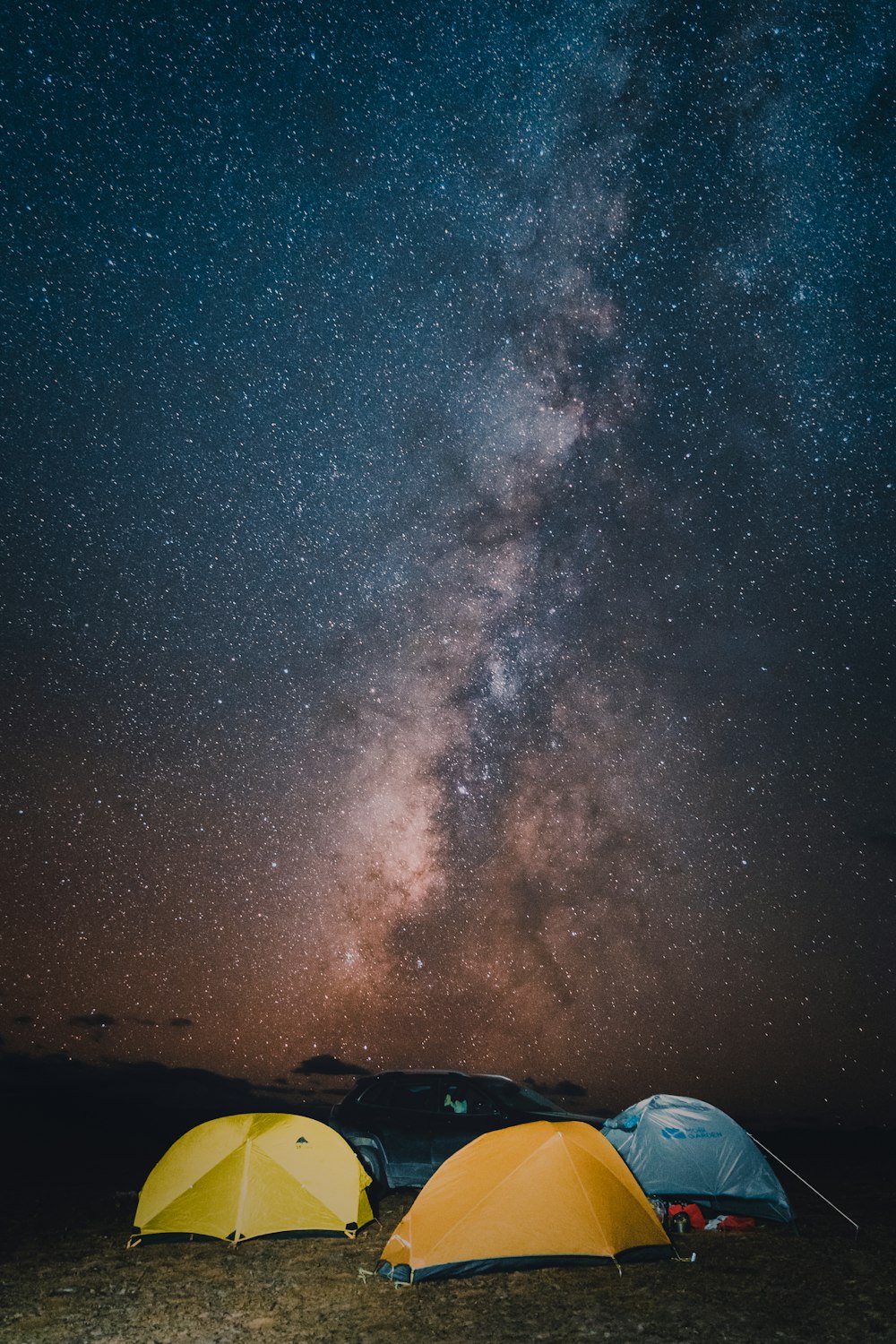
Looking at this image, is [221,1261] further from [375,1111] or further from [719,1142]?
[719,1142]

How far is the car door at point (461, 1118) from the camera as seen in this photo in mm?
8844

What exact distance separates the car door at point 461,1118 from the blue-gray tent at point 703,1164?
1.71 m

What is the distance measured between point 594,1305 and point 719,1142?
11.2 ft

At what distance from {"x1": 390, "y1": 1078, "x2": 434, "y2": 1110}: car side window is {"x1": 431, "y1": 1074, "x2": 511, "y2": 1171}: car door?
164 mm

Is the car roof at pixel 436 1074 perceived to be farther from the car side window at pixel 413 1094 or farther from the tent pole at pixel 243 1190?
the tent pole at pixel 243 1190

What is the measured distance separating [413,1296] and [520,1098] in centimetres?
350

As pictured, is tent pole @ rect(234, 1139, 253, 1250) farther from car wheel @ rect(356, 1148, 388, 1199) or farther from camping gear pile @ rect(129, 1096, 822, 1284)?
car wheel @ rect(356, 1148, 388, 1199)

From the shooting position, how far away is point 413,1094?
30.9 ft

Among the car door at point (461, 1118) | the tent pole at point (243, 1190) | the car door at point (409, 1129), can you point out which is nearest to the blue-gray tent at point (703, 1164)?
the car door at point (461, 1118)

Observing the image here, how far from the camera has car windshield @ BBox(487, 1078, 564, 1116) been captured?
9148 mm

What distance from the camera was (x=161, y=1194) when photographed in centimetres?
766

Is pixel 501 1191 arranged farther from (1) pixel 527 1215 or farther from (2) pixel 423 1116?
(2) pixel 423 1116

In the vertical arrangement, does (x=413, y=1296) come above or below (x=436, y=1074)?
below

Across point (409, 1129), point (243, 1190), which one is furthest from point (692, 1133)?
point (243, 1190)
